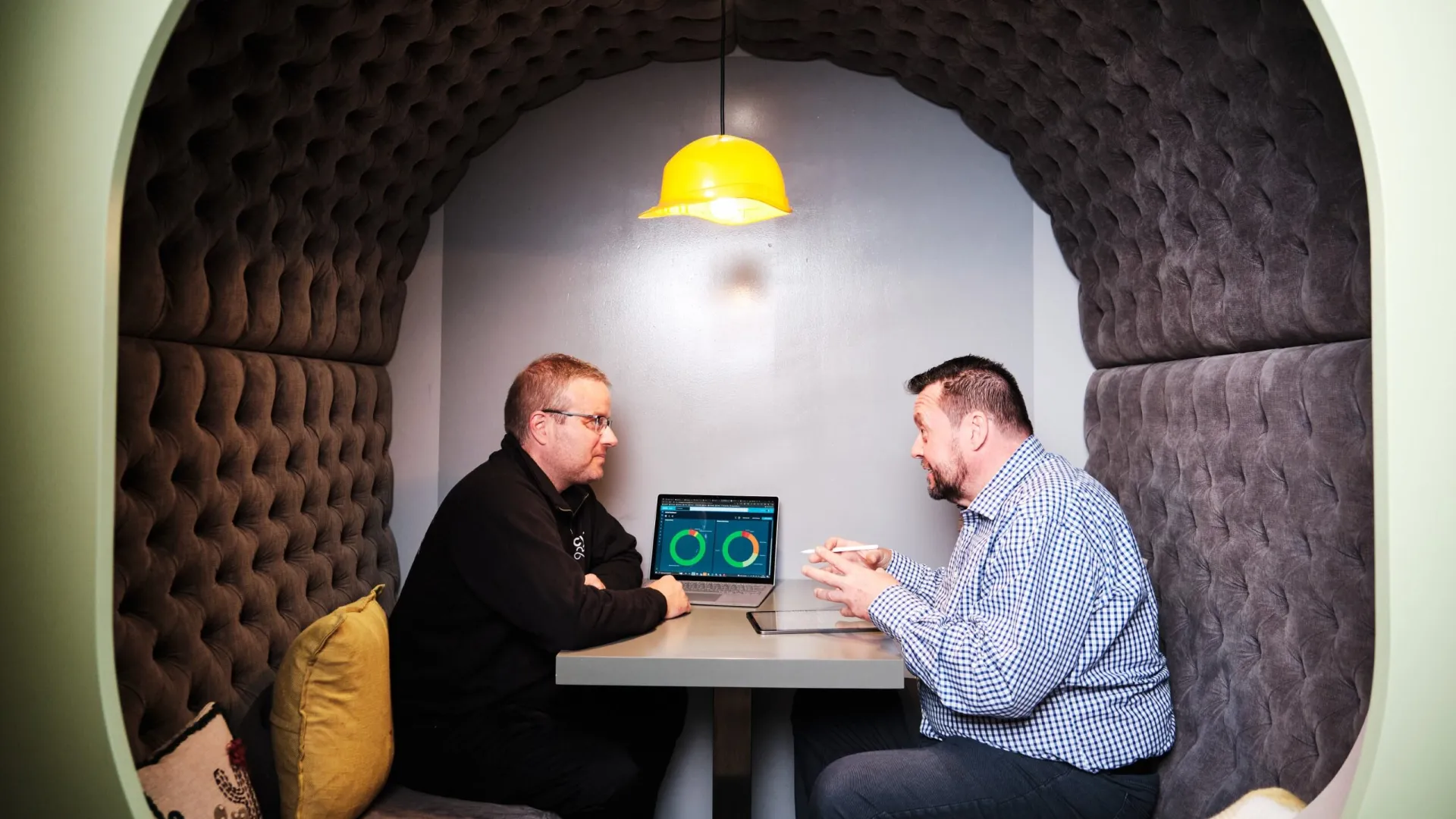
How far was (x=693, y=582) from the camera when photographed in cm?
350

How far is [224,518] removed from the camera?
8.08 ft

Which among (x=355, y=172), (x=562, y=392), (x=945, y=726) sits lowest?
A: (x=945, y=726)

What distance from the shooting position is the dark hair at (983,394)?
2623 mm

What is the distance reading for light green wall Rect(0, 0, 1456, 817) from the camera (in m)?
1.37

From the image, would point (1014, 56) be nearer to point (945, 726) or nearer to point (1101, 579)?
point (1101, 579)

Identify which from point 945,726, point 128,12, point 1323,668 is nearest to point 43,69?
point 128,12

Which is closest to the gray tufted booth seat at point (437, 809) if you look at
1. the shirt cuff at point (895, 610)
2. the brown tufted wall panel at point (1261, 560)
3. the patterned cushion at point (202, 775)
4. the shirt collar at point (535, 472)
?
the patterned cushion at point (202, 775)

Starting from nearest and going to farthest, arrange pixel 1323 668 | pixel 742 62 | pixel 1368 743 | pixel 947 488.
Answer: pixel 1368 743, pixel 1323 668, pixel 947 488, pixel 742 62

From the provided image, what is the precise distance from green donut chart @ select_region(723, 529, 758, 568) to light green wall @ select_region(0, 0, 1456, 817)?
2.23m

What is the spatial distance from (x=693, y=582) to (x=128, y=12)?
244 centimetres

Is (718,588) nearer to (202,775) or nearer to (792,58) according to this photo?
(202,775)

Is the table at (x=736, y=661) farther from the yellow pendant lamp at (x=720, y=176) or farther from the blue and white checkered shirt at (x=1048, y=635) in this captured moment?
the yellow pendant lamp at (x=720, y=176)

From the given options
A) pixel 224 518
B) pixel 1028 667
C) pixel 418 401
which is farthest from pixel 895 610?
pixel 418 401

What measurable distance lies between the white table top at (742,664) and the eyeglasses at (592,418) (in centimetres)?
75
